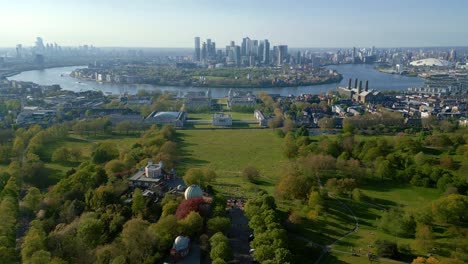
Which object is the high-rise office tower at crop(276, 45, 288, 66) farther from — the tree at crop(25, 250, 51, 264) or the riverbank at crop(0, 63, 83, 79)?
the tree at crop(25, 250, 51, 264)

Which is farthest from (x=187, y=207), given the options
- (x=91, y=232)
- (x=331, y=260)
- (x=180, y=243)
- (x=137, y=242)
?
(x=331, y=260)

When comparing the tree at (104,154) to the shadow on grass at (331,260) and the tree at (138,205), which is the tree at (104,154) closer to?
the tree at (138,205)

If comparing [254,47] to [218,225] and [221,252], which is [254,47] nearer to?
[218,225]

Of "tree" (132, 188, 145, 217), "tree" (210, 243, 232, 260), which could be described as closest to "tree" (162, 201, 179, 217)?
"tree" (132, 188, 145, 217)

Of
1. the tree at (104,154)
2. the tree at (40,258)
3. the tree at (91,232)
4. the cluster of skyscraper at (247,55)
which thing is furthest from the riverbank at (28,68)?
the tree at (40,258)

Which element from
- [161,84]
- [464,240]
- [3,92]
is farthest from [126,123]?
[161,84]

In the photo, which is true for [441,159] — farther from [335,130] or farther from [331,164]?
[335,130]
